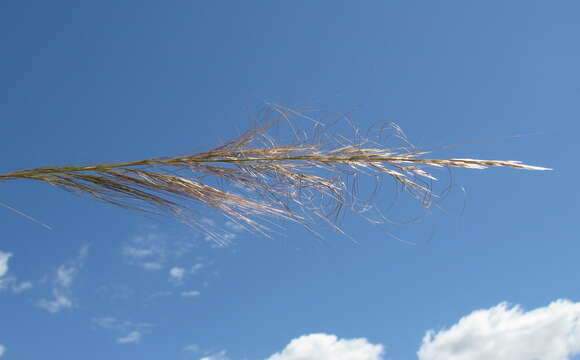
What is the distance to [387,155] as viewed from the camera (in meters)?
1.80

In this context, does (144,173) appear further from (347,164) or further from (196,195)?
(347,164)

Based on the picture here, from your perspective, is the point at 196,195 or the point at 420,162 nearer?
the point at 420,162

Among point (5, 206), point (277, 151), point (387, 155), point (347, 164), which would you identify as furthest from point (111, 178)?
point (387, 155)

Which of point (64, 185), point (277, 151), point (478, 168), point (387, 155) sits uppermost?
point (64, 185)

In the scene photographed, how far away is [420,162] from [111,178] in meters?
1.14

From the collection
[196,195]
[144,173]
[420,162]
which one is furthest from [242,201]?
[420,162]

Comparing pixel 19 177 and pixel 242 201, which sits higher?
pixel 19 177

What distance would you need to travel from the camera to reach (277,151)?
1.83m

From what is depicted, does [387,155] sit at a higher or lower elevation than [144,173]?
lower

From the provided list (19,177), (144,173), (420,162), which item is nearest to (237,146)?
(144,173)

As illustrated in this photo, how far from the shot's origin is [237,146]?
185 centimetres

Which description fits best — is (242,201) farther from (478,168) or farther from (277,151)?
(478,168)

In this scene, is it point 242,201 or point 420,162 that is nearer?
point 420,162

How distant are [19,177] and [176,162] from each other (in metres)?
0.60
